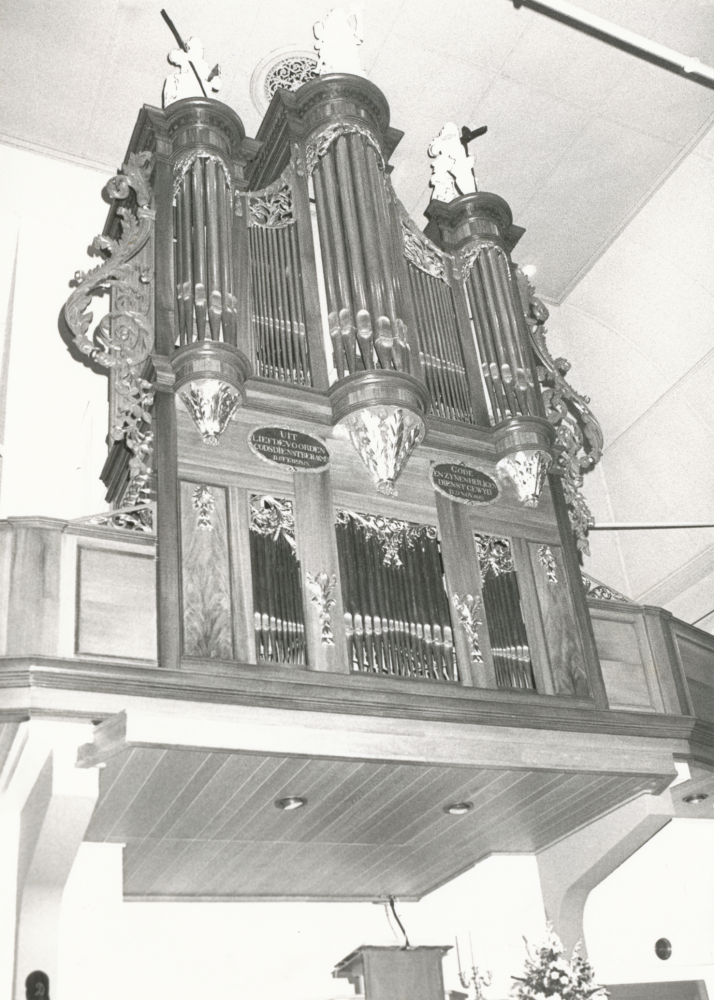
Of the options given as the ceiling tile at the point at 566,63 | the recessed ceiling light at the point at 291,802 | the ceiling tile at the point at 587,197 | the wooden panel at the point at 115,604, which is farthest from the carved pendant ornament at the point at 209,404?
the ceiling tile at the point at 587,197

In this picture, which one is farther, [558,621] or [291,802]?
[558,621]

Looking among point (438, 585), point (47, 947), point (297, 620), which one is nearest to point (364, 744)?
point (297, 620)

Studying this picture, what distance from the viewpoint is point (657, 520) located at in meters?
10.5

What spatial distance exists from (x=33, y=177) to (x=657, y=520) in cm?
622

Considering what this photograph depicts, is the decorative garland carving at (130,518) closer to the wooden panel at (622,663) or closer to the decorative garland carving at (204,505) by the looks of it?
the decorative garland carving at (204,505)

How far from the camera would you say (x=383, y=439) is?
738 cm

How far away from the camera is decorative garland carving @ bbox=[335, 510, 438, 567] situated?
23.6ft

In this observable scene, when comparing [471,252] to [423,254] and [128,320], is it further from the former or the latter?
[128,320]

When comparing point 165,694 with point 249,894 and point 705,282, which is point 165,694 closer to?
point 249,894

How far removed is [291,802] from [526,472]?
2753 mm

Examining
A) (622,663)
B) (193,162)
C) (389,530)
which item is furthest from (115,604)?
(193,162)

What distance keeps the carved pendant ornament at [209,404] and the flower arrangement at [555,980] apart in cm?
361

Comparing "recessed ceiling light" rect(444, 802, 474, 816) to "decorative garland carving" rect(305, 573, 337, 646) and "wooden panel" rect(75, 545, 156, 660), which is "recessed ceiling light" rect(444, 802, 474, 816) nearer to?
"decorative garland carving" rect(305, 573, 337, 646)

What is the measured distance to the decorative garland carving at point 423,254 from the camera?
8.98 m
